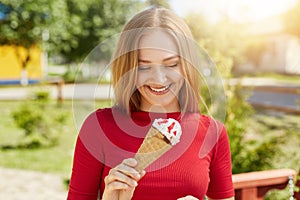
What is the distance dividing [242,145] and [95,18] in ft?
81.0

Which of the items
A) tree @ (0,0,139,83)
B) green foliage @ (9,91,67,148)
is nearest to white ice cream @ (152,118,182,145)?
green foliage @ (9,91,67,148)

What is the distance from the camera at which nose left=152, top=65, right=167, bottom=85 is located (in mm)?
1382

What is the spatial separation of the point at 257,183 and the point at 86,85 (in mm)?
1676

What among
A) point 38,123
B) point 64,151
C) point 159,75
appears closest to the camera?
point 159,75

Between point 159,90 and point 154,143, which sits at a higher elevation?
point 159,90

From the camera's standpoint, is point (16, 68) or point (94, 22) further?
point (94, 22)

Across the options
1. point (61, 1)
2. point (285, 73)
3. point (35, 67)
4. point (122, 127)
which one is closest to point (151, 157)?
point (122, 127)

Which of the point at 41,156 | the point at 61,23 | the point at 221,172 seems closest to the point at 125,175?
the point at 221,172

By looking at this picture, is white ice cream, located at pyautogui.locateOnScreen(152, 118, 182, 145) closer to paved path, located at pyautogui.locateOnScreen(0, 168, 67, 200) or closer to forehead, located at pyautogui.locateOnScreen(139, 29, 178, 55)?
forehead, located at pyautogui.locateOnScreen(139, 29, 178, 55)

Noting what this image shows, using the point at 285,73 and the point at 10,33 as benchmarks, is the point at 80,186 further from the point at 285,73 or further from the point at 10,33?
the point at 285,73

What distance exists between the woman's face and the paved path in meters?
3.97

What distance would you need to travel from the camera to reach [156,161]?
1.44m

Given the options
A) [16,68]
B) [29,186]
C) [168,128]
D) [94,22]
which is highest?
[94,22]

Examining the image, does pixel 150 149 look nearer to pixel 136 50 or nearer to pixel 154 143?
pixel 154 143
